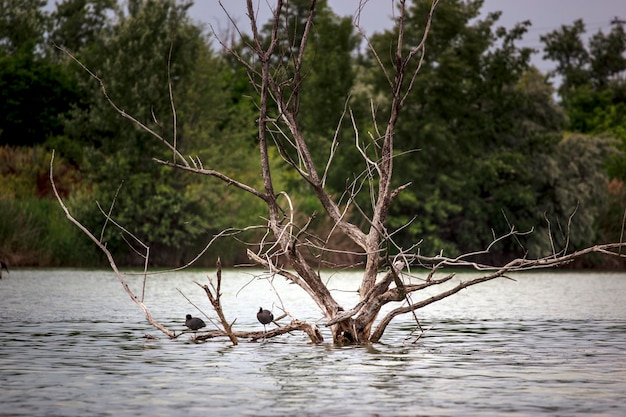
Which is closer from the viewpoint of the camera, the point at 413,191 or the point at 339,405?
the point at 339,405

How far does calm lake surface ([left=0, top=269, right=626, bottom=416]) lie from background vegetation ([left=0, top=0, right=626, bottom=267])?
80.1 ft

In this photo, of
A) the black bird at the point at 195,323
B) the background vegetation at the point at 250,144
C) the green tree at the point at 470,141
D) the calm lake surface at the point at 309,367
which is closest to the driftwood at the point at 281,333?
the calm lake surface at the point at 309,367

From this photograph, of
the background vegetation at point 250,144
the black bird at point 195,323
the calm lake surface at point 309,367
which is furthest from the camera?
the background vegetation at point 250,144

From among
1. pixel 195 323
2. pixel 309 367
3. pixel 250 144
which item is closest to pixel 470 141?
pixel 250 144

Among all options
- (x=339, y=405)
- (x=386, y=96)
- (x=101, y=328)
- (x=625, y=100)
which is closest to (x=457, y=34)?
(x=386, y=96)

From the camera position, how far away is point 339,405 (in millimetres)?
9891

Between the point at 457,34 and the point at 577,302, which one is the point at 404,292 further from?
the point at 457,34

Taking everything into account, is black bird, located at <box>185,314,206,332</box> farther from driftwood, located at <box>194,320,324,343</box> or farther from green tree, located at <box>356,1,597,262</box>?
green tree, located at <box>356,1,597,262</box>

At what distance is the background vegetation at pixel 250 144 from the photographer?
52.3 metres

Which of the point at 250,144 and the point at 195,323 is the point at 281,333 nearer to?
the point at 195,323

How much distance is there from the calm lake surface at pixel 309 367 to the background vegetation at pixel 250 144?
24.4 m

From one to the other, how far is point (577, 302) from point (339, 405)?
18955mm

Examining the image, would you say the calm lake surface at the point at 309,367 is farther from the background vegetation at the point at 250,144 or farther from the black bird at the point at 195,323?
the background vegetation at the point at 250,144

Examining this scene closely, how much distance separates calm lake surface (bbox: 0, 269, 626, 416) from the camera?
9.91 meters
